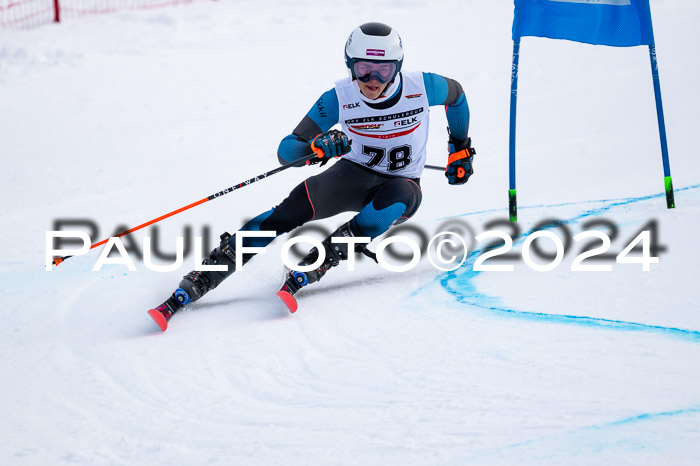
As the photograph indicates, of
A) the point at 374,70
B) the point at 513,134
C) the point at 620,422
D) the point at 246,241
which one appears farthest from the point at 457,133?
the point at 620,422

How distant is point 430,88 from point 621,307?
5.14ft

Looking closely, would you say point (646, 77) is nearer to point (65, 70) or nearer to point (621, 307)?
point (621, 307)

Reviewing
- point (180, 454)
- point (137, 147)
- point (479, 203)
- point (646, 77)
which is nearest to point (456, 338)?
point (180, 454)

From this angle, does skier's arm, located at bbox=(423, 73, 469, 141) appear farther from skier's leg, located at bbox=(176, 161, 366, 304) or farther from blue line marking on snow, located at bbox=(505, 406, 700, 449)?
blue line marking on snow, located at bbox=(505, 406, 700, 449)

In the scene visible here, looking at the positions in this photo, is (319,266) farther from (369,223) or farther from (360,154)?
(360,154)

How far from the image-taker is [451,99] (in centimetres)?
455

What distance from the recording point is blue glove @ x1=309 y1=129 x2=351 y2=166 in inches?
158

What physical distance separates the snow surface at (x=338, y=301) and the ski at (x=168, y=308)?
0.08m

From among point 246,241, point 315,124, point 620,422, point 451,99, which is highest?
point 451,99

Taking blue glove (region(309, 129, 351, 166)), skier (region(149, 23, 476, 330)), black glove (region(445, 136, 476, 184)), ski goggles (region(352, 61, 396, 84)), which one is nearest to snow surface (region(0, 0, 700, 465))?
skier (region(149, 23, 476, 330))

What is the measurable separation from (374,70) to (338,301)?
1.19m

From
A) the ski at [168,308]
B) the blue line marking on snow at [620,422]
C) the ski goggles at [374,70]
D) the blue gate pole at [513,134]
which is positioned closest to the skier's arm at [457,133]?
the ski goggles at [374,70]

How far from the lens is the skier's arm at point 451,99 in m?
4.40

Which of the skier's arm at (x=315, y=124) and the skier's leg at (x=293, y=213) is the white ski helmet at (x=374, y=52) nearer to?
the skier's arm at (x=315, y=124)
